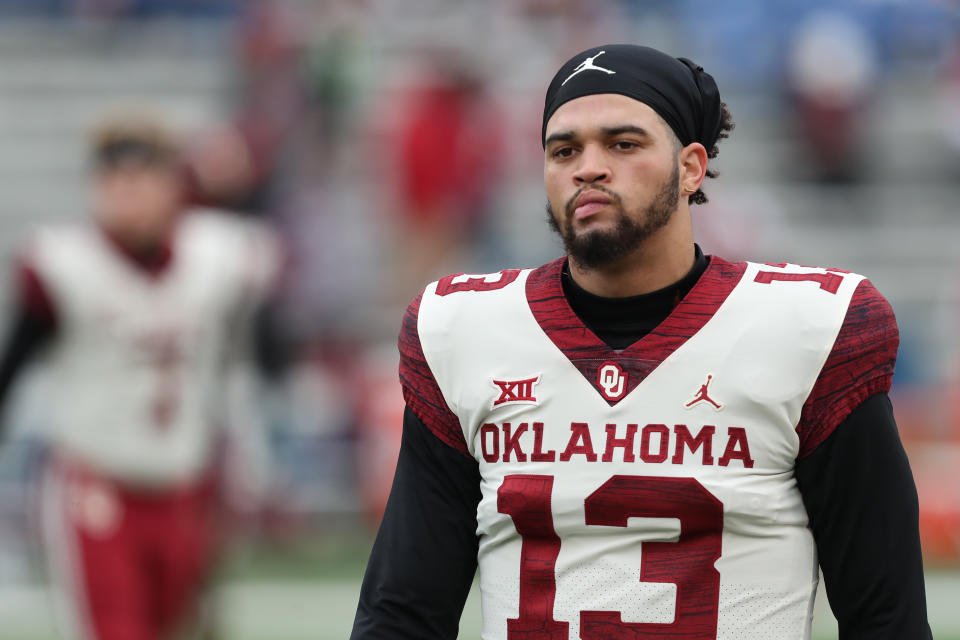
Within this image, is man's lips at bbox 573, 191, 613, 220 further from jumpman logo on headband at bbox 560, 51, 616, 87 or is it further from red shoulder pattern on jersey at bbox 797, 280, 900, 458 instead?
red shoulder pattern on jersey at bbox 797, 280, 900, 458

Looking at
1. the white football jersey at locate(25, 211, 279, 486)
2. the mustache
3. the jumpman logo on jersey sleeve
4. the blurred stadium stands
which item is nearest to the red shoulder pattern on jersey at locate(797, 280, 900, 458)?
the jumpman logo on jersey sleeve

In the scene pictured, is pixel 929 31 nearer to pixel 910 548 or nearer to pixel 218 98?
pixel 218 98

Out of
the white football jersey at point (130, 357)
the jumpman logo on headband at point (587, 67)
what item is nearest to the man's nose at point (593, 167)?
the jumpman logo on headband at point (587, 67)

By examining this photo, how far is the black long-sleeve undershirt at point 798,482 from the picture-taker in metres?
2.46

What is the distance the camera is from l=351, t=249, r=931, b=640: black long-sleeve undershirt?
2463 mm

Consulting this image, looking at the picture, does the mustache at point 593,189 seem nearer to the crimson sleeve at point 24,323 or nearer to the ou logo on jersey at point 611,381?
the ou logo on jersey at point 611,381

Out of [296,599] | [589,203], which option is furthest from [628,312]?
[296,599]

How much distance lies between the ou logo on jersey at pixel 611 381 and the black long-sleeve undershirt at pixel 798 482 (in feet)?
0.17

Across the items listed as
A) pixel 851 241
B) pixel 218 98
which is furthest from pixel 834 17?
pixel 218 98

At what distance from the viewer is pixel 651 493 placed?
2.47 meters

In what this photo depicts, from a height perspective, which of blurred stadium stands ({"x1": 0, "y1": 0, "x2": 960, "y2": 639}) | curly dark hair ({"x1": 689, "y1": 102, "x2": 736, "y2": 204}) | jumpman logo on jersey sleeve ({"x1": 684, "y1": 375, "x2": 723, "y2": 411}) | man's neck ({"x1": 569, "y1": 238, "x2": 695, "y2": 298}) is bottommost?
jumpman logo on jersey sleeve ({"x1": 684, "y1": 375, "x2": 723, "y2": 411})

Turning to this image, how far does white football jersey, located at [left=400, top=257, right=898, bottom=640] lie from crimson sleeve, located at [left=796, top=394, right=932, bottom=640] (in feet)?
0.10

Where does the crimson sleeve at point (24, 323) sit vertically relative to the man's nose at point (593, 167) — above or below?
above

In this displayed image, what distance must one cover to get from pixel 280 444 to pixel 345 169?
2.76 m
